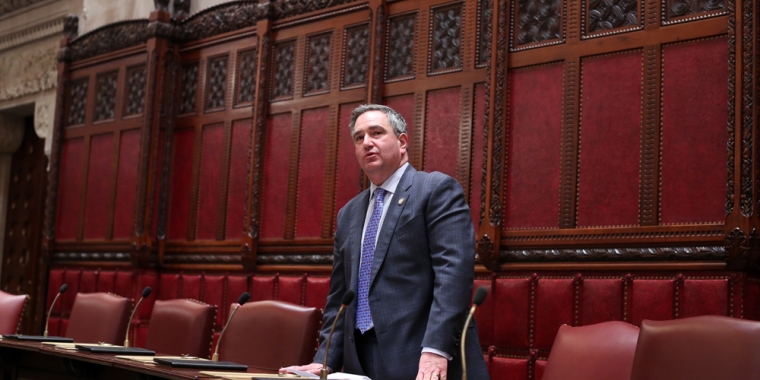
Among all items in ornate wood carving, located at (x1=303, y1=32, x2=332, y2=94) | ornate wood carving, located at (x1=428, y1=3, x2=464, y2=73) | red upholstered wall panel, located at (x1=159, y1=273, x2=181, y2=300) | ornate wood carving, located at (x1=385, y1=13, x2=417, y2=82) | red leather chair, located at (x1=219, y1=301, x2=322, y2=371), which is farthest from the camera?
red upholstered wall panel, located at (x1=159, y1=273, x2=181, y2=300)

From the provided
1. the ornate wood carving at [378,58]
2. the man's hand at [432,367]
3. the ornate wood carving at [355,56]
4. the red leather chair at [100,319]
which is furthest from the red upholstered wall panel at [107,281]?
the man's hand at [432,367]

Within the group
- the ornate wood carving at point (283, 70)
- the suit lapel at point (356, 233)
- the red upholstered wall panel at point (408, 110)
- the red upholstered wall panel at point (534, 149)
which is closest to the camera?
the suit lapel at point (356, 233)

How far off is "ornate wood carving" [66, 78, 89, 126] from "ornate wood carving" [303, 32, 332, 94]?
2.58 m

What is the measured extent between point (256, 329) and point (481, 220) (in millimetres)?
1660

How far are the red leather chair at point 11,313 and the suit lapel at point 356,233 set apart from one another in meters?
2.74

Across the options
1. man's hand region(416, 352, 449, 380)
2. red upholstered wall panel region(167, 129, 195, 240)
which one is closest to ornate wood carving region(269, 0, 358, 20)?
red upholstered wall panel region(167, 129, 195, 240)

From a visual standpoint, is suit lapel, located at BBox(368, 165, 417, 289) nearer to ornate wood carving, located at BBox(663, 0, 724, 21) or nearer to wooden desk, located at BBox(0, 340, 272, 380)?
wooden desk, located at BBox(0, 340, 272, 380)

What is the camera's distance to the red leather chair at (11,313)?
491 centimetres

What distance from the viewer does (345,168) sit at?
582 cm

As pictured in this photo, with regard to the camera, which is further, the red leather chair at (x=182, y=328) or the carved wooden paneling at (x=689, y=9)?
the carved wooden paneling at (x=689, y=9)

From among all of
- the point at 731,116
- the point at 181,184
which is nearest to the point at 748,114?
the point at 731,116

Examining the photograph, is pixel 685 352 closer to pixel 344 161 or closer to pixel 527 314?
pixel 527 314

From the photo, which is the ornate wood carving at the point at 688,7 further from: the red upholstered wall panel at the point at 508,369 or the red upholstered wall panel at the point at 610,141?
the red upholstered wall panel at the point at 508,369

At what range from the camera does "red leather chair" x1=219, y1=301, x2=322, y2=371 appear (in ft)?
11.7
